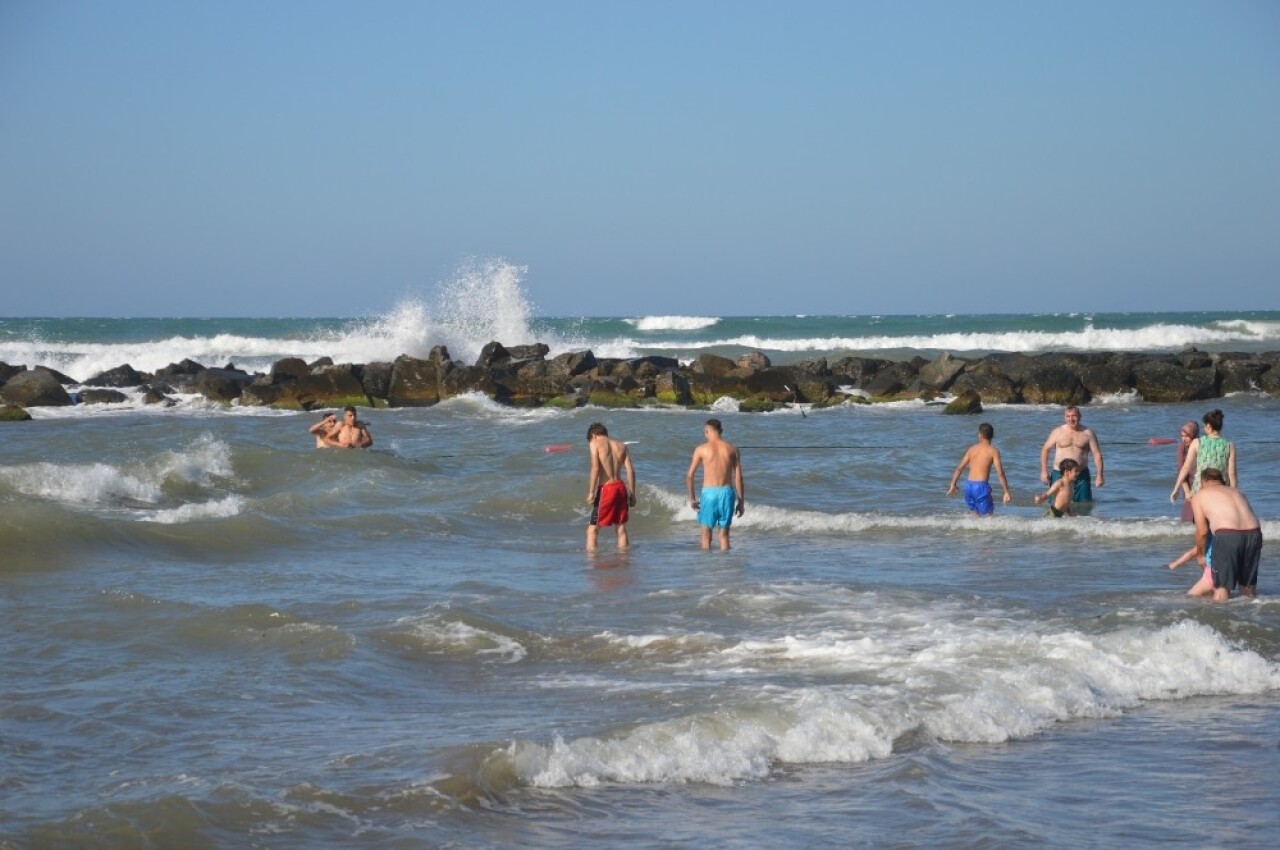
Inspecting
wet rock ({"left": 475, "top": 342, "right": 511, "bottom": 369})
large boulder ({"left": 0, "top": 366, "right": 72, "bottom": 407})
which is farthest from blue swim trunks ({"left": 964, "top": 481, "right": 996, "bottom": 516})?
large boulder ({"left": 0, "top": 366, "right": 72, "bottom": 407})

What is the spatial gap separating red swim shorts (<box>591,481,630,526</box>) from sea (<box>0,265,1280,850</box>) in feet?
1.23

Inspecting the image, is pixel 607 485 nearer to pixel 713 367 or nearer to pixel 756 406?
pixel 756 406

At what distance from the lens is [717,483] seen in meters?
14.8

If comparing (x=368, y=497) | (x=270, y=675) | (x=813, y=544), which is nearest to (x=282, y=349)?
(x=368, y=497)

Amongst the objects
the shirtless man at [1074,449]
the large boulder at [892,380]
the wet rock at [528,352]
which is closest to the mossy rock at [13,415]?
the wet rock at [528,352]

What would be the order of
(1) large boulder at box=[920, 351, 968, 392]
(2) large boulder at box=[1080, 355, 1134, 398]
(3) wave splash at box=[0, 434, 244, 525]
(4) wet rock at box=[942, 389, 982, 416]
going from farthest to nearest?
(1) large boulder at box=[920, 351, 968, 392] < (2) large boulder at box=[1080, 355, 1134, 398] < (4) wet rock at box=[942, 389, 982, 416] < (3) wave splash at box=[0, 434, 244, 525]

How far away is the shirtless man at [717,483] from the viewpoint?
14.5 metres

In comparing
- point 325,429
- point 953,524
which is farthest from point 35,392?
point 953,524

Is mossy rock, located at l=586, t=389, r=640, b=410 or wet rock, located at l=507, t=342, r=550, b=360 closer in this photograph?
mossy rock, located at l=586, t=389, r=640, b=410

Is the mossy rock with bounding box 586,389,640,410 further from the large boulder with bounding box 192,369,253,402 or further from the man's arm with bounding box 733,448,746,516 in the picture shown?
the man's arm with bounding box 733,448,746,516

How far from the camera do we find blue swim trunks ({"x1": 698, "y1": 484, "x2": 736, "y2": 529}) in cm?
1481

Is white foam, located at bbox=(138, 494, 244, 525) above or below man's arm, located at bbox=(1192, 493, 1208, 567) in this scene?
below

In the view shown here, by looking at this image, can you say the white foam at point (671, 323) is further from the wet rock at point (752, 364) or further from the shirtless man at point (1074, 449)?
the shirtless man at point (1074, 449)

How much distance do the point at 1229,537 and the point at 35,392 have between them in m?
29.8
